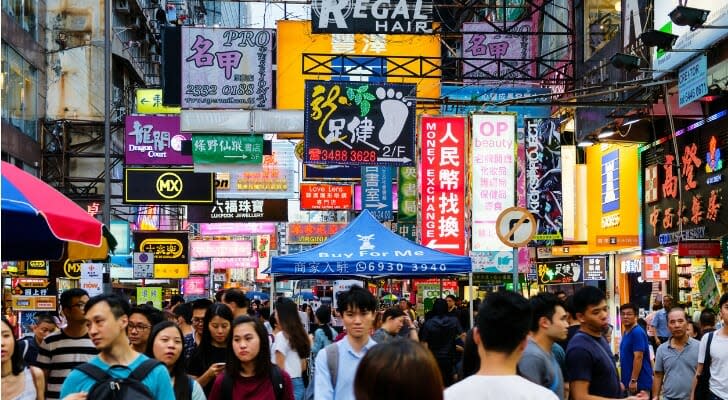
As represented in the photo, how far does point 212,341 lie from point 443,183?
14.9m

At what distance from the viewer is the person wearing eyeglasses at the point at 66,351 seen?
28.2 feet

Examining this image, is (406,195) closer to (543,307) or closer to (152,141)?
(152,141)

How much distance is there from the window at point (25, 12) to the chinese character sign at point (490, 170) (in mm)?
15729

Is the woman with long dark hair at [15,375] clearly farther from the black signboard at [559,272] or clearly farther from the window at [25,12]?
the window at [25,12]

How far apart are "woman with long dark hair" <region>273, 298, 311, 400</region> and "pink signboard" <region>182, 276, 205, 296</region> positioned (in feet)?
149

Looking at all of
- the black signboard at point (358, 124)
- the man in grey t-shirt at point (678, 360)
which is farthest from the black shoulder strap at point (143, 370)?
the black signboard at point (358, 124)

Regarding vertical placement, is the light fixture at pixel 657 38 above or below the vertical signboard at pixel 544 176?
above

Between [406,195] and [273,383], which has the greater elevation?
[406,195]

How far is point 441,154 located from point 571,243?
28.2 feet

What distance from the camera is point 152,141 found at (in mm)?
29516

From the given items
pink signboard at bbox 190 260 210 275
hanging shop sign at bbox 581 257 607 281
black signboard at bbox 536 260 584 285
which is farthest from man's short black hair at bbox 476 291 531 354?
pink signboard at bbox 190 260 210 275

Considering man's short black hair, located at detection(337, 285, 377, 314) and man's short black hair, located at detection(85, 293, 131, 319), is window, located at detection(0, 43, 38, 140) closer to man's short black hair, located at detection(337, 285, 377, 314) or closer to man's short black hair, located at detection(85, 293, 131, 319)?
man's short black hair, located at detection(337, 285, 377, 314)

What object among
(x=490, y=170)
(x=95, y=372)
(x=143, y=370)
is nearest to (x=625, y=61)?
(x=490, y=170)

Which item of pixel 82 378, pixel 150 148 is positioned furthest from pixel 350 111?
pixel 82 378
